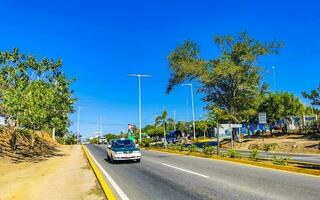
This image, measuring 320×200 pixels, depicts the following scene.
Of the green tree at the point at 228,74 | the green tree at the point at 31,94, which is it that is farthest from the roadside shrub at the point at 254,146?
the green tree at the point at 31,94

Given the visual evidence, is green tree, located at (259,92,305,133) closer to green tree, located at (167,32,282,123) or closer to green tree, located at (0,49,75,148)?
green tree, located at (167,32,282,123)

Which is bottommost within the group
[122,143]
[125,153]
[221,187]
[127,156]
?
[221,187]

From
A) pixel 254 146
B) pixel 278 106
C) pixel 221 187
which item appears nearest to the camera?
pixel 221 187

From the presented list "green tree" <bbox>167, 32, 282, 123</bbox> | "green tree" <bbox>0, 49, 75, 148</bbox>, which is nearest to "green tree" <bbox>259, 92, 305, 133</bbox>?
"green tree" <bbox>167, 32, 282, 123</bbox>

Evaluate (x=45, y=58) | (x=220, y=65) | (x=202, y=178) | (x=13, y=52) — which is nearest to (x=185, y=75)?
(x=220, y=65)

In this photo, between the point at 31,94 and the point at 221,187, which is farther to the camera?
the point at 31,94

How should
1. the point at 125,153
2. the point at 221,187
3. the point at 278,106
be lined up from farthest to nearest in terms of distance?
1. the point at 278,106
2. the point at 125,153
3. the point at 221,187

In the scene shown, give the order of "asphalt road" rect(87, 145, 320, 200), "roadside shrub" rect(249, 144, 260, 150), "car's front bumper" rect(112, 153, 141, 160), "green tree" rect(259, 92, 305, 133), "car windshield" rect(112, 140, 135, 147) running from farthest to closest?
"green tree" rect(259, 92, 305, 133) < "roadside shrub" rect(249, 144, 260, 150) < "car windshield" rect(112, 140, 135, 147) < "car's front bumper" rect(112, 153, 141, 160) < "asphalt road" rect(87, 145, 320, 200)

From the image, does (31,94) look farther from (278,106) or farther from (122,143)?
(278,106)

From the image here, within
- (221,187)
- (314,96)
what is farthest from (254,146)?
(221,187)

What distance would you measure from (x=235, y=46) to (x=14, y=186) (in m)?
34.6

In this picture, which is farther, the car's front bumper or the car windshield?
the car windshield

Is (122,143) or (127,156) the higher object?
(122,143)

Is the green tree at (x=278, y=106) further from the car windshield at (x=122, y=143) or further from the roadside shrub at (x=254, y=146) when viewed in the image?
the car windshield at (x=122, y=143)
